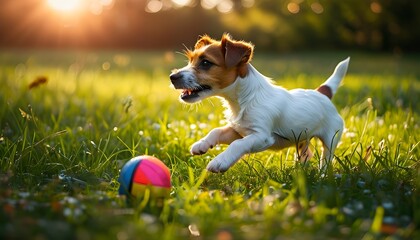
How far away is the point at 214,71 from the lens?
3.89 metres

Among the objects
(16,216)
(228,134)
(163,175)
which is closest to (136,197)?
(163,175)

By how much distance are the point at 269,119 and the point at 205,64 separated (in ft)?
2.09

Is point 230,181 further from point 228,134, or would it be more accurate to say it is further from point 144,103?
point 144,103

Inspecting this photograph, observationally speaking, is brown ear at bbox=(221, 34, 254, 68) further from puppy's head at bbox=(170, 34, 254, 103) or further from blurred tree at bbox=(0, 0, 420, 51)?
blurred tree at bbox=(0, 0, 420, 51)

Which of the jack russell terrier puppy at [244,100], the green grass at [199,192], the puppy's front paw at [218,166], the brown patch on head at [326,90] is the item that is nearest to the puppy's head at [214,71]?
the jack russell terrier puppy at [244,100]

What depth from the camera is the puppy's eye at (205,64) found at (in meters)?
3.91

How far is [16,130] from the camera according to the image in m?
4.57

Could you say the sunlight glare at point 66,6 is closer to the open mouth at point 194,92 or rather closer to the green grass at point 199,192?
the green grass at point 199,192

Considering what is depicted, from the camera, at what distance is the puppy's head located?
3.81 m

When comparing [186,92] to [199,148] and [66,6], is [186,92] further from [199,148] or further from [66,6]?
[66,6]

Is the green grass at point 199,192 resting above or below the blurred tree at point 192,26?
above

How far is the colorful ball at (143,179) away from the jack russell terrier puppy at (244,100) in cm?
79

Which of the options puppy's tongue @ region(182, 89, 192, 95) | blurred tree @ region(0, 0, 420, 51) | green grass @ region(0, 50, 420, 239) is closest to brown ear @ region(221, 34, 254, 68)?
puppy's tongue @ region(182, 89, 192, 95)

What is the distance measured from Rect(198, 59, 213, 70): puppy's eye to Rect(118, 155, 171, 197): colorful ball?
119 centimetres
